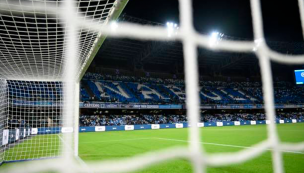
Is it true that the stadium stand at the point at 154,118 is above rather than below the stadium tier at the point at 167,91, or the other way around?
below

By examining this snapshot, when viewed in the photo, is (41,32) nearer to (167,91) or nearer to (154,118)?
(154,118)

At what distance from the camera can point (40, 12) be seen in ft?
6.51

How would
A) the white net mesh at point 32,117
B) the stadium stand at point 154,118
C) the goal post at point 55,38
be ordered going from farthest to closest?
the stadium stand at point 154,118, the white net mesh at point 32,117, the goal post at point 55,38

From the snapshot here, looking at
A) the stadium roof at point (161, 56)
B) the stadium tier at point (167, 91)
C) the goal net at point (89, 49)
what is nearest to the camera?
the goal net at point (89, 49)

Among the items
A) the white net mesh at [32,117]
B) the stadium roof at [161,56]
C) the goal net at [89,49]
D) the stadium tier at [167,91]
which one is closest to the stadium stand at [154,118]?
the stadium tier at [167,91]

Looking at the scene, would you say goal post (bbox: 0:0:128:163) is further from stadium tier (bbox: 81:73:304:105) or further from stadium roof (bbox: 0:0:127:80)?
stadium tier (bbox: 81:73:304:105)

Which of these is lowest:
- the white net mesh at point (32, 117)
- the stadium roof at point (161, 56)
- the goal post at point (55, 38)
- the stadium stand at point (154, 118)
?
the stadium stand at point (154, 118)

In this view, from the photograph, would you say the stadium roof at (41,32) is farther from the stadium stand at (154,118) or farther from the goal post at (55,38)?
the stadium stand at (154,118)

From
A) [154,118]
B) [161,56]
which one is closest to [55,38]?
[154,118]

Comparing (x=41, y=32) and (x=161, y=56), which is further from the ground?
(x=161, y=56)

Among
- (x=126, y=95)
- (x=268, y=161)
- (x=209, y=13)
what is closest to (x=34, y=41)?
(x=268, y=161)

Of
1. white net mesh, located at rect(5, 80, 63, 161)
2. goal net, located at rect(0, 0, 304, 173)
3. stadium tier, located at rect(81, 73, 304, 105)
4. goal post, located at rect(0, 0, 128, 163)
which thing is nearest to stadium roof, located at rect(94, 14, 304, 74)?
stadium tier, located at rect(81, 73, 304, 105)

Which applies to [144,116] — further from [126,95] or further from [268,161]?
[268,161]

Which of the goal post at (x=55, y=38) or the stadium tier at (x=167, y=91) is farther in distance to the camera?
the stadium tier at (x=167, y=91)
